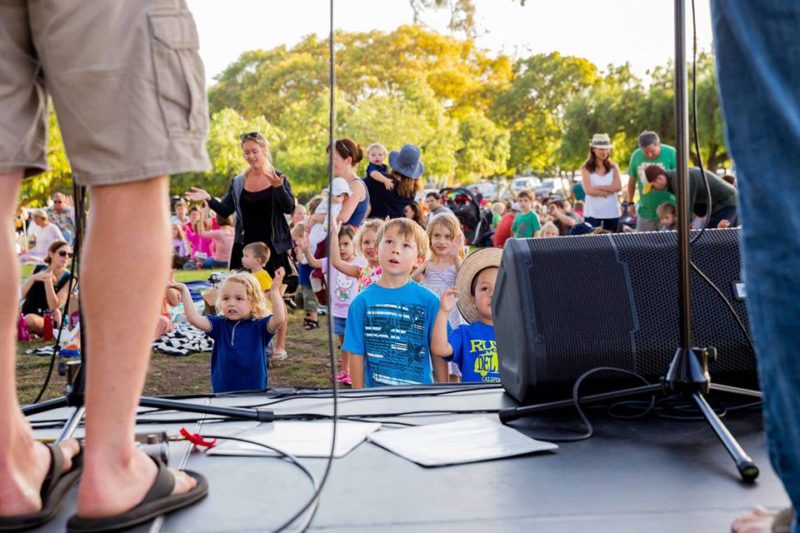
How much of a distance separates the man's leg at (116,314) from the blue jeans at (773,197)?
83 centimetres

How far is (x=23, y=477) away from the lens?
1385mm

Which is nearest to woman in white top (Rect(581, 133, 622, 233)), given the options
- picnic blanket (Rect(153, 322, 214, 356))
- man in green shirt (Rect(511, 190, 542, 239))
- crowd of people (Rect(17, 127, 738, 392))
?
crowd of people (Rect(17, 127, 738, 392))

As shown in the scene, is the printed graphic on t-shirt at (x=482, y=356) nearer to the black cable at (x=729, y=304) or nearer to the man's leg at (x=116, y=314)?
the black cable at (x=729, y=304)

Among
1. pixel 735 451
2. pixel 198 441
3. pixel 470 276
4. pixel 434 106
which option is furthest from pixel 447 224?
pixel 434 106

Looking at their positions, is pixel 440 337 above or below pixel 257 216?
below

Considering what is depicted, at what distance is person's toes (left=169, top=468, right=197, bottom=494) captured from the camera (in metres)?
1.43

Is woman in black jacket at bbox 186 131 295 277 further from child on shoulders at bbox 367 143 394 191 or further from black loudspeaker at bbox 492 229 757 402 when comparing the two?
black loudspeaker at bbox 492 229 757 402

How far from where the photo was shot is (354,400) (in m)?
2.29

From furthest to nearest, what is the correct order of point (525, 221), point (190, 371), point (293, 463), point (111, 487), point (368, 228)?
point (525, 221), point (190, 371), point (368, 228), point (293, 463), point (111, 487)

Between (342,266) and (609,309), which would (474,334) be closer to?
(609,309)

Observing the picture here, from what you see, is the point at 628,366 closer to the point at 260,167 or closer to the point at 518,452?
the point at 518,452

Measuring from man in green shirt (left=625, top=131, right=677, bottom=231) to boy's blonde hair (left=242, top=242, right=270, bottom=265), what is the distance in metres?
3.70

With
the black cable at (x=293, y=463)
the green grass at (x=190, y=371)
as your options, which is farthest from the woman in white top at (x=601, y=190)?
the black cable at (x=293, y=463)

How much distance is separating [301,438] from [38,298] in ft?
20.5
